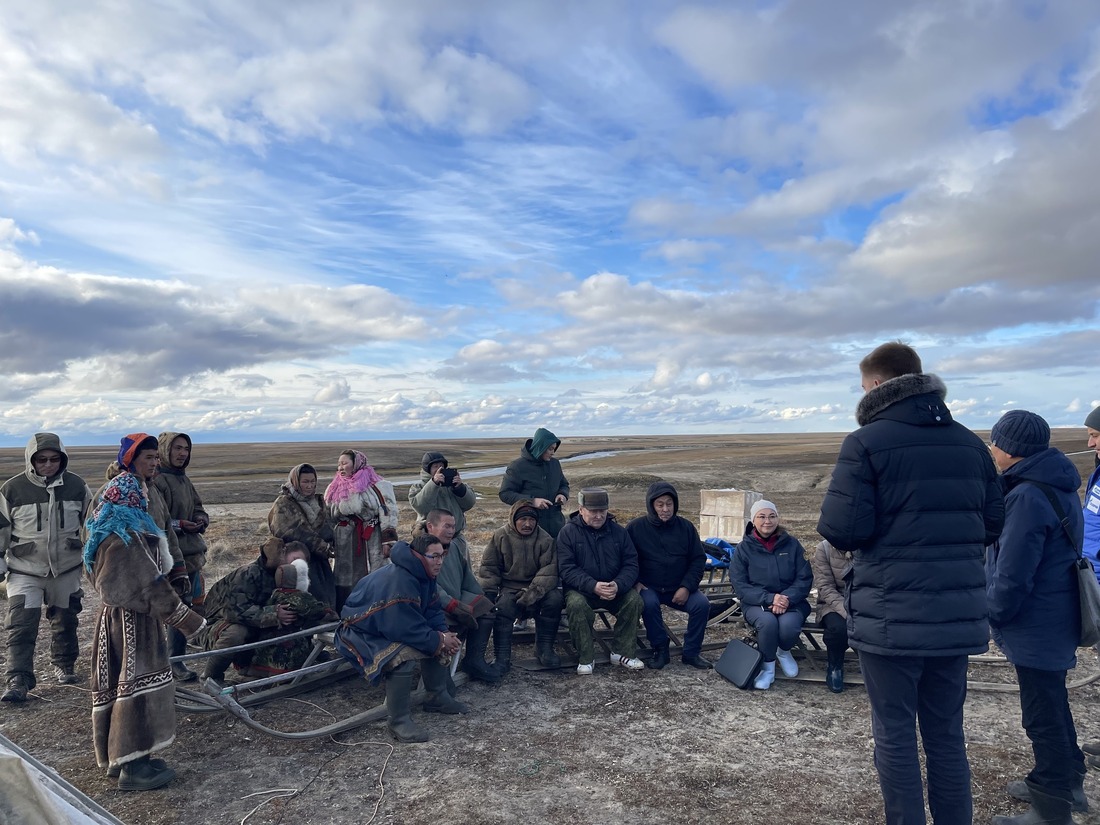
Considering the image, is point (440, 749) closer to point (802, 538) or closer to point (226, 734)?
point (226, 734)

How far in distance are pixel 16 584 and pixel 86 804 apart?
3.61m

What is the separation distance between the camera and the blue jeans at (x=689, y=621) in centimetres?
638

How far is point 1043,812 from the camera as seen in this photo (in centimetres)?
353

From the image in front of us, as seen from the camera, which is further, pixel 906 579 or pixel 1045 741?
pixel 1045 741

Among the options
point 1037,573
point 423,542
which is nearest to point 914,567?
point 1037,573

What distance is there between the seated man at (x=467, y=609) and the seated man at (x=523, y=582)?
167 millimetres

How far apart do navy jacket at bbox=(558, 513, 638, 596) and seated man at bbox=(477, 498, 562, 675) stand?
13cm

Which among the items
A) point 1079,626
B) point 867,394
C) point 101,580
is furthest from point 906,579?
point 101,580

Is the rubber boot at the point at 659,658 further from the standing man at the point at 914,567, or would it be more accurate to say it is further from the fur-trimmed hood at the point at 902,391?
the fur-trimmed hood at the point at 902,391

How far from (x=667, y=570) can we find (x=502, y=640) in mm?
1681

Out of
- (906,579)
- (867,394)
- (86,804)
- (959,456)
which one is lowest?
(86,804)

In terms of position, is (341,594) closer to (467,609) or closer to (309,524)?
(309,524)

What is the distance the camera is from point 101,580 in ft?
12.9

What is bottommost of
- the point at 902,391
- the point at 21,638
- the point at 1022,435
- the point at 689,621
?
the point at 689,621
